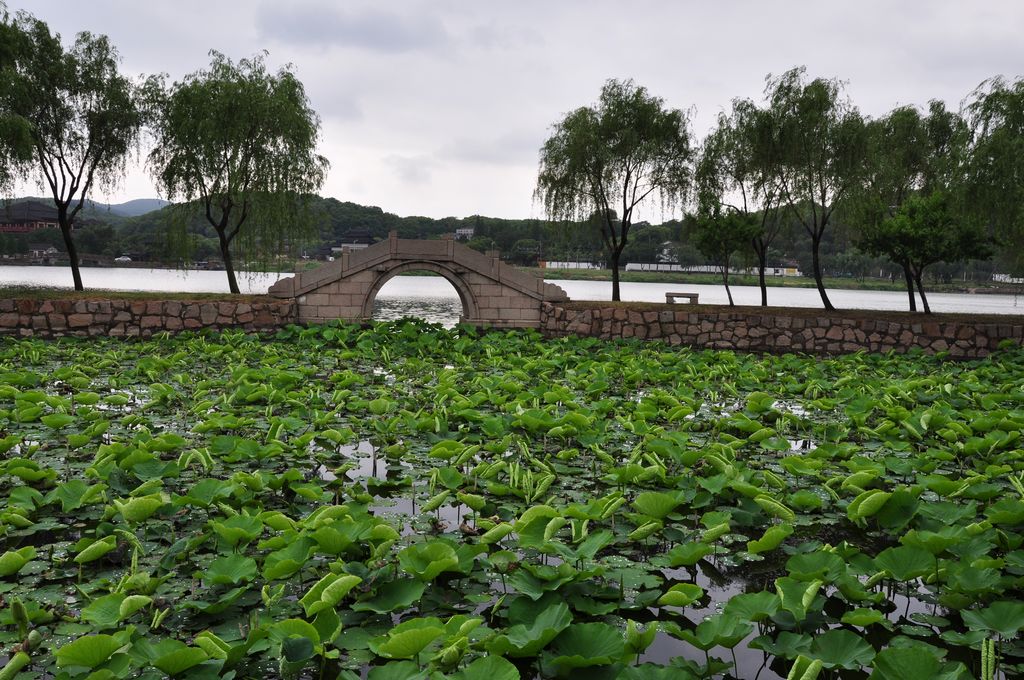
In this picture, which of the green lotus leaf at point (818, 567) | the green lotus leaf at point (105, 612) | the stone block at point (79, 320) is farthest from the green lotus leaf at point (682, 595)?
the stone block at point (79, 320)

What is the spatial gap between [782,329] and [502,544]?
43.4 feet

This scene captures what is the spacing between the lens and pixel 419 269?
51.6 feet

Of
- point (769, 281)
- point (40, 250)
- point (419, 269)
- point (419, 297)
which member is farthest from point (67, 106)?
point (769, 281)

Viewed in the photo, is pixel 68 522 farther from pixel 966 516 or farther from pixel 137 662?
pixel 966 516

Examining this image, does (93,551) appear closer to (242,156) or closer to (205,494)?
(205,494)

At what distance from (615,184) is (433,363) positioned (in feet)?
40.4

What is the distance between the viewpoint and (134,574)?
2736mm

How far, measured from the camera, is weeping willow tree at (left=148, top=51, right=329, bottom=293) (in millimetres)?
16828

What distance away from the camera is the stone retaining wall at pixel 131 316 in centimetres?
1346

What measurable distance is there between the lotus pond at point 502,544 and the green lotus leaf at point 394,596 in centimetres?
1

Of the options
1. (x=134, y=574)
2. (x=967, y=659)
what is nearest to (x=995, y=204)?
(x=967, y=659)

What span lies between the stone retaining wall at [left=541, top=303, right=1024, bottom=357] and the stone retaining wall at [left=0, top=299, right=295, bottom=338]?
6467 millimetres

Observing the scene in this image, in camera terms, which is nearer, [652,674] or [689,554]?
[652,674]

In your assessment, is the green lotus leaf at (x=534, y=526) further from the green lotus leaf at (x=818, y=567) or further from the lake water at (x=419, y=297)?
the lake water at (x=419, y=297)
